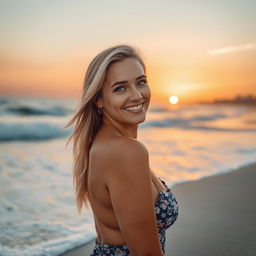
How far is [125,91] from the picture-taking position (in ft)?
6.78

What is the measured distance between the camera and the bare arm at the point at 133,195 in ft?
5.81

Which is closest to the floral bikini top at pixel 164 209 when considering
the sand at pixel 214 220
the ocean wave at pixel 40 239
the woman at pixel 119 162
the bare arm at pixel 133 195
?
the woman at pixel 119 162

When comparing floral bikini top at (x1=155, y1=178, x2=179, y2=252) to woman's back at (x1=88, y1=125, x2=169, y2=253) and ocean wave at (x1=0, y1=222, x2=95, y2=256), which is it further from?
ocean wave at (x1=0, y1=222, x2=95, y2=256)

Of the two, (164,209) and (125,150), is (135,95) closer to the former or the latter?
(125,150)

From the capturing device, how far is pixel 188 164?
8.29m

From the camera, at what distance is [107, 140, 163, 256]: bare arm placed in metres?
1.77

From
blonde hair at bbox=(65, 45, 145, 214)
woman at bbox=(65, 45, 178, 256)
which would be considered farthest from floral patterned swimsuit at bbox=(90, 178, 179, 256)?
blonde hair at bbox=(65, 45, 145, 214)

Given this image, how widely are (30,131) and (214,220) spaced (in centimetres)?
1319

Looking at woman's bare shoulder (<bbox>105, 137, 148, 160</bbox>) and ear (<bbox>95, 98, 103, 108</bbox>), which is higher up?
ear (<bbox>95, 98, 103, 108</bbox>)

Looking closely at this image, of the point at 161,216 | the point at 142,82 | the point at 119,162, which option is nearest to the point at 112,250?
the point at 161,216

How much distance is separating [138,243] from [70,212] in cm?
350

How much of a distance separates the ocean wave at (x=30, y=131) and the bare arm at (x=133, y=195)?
42.5ft

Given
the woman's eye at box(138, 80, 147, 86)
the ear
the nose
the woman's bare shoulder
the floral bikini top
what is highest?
the woman's eye at box(138, 80, 147, 86)

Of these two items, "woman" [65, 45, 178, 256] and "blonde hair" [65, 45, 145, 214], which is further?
"blonde hair" [65, 45, 145, 214]
